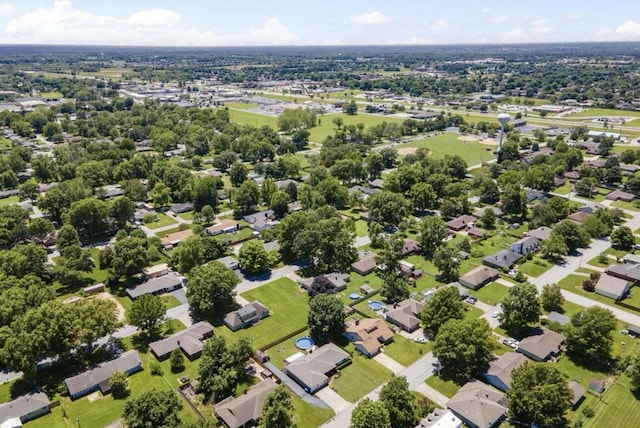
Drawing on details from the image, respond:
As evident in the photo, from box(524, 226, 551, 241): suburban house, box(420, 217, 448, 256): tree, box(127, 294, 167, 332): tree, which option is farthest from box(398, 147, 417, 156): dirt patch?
box(127, 294, 167, 332): tree

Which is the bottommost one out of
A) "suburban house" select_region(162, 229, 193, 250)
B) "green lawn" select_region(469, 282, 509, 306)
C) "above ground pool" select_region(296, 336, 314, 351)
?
"above ground pool" select_region(296, 336, 314, 351)

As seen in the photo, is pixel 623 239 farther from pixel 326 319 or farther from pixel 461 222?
pixel 326 319

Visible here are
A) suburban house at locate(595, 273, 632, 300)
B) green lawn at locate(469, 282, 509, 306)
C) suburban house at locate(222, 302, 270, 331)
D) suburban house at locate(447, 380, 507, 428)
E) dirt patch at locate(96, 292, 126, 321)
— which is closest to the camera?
suburban house at locate(447, 380, 507, 428)

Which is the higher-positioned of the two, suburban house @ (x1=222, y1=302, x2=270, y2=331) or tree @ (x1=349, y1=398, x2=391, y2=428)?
tree @ (x1=349, y1=398, x2=391, y2=428)

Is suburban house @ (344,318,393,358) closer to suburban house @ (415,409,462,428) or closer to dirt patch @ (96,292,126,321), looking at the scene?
suburban house @ (415,409,462,428)

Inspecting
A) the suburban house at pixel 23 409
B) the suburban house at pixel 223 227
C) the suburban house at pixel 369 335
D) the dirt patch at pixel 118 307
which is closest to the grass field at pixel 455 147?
the suburban house at pixel 223 227

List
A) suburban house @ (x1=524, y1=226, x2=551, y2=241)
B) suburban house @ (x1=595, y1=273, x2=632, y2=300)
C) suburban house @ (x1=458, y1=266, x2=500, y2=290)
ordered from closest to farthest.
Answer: suburban house @ (x1=595, y1=273, x2=632, y2=300) → suburban house @ (x1=458, y1=266, x2=500, y2=290) → suburban house @ (x1=524, y1=226, x2=551, y2=241)

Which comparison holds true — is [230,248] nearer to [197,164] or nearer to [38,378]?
[38,378]
